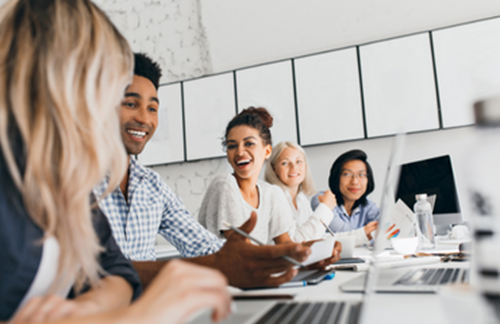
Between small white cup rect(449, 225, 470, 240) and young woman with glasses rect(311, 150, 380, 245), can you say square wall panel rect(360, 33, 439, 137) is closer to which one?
young woman with glasses rect(311, 150, 380, 245)

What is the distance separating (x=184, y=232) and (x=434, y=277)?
82cm

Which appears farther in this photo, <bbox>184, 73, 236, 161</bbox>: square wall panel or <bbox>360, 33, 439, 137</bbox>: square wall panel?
<bbox>184, 73, 236, 161</bbox>: square wall panel

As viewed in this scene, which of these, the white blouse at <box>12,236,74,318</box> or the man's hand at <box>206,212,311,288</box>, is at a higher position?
the white blouse at <box>12,236,74,318</box>

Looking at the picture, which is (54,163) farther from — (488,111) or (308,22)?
(308,22)

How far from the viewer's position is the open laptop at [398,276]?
0.54 metres

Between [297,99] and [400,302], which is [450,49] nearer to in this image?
[297,99]

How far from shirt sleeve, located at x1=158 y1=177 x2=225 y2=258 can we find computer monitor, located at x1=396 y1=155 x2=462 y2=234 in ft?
3.71

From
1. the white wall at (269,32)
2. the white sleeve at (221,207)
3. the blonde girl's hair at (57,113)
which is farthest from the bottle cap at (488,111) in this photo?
the white wall at (269,32)


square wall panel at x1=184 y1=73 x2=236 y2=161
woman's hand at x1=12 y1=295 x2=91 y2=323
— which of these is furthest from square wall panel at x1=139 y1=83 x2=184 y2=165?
woman's hand at x1=12 y1=295 x2=91 y2=323

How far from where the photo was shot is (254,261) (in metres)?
0.82

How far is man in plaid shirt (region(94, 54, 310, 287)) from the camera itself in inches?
32.1

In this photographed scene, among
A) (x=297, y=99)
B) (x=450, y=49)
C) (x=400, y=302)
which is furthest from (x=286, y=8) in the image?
(x=400, y=302)

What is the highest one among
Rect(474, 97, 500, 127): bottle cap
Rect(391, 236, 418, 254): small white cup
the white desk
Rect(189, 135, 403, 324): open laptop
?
Rect(474, 97, 500, 127): bottle cap

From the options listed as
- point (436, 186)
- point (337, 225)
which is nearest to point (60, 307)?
point (436, 186)
